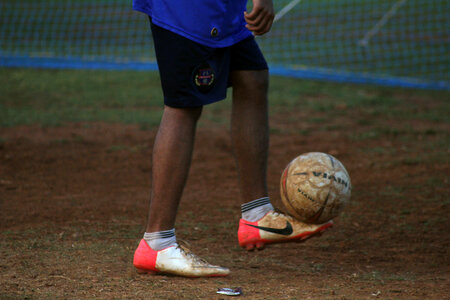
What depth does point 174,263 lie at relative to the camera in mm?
2982

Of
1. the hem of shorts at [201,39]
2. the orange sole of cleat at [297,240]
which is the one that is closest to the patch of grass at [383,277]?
the orange sole of cleat at [297,240]

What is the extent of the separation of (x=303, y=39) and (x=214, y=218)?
10.3 m

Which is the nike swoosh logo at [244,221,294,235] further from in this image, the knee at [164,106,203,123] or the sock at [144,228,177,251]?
the knee at [164,106,203,123]

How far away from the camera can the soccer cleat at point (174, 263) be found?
9.77 ft

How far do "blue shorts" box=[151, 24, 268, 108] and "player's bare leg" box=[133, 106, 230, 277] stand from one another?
3.4 inches

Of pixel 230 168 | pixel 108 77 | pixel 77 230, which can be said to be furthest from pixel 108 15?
pixel 77 230

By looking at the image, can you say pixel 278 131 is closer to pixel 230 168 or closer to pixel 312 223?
pixel 230 168

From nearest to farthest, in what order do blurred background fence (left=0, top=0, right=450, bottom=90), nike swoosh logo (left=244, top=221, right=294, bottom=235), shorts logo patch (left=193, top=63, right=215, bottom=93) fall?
shorts logo patch (left=193, top=63, right=215, bottom=93)
nike swoosh logo (left=244, top=221, right=294, bottom=235)
blurred background fence (left=0, top=0, right=450, bottom=90)

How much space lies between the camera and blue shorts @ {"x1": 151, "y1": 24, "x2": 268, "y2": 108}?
2973 millimetres

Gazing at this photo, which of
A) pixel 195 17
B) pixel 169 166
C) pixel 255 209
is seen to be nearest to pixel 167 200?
pixel 169 166

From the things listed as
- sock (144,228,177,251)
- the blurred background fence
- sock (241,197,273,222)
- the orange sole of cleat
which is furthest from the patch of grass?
the blurred background fence

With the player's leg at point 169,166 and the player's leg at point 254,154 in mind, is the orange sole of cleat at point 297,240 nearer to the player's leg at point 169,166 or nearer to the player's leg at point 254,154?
the player's leg at point 254,154

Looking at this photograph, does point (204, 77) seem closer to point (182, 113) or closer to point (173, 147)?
point (182, 113)

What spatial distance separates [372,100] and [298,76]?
5.29ft
